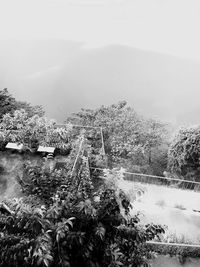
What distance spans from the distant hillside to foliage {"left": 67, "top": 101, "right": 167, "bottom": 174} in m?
15.2

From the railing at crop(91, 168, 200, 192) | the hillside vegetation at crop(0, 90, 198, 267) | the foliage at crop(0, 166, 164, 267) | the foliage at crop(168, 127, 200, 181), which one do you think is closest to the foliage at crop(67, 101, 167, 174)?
the foliage at crop(168, 127, 200, 181)

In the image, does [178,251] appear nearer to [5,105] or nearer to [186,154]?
[186,154]

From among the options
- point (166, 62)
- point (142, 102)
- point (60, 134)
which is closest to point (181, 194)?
point (60, 134)

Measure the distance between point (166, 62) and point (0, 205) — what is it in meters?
47.7

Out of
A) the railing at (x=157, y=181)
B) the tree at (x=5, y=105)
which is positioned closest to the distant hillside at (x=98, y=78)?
the tree at (x=5, y=105)

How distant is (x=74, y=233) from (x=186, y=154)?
7281 mm

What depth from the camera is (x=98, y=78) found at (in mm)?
39500

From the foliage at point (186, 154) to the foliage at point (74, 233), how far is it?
6.36 metres

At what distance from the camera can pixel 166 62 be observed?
47.6 metres

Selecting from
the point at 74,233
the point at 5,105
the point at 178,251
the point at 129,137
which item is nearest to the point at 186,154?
the point at 129,137

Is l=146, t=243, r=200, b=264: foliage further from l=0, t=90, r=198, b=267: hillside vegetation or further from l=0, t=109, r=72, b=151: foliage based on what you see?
l=0, t=109, r=72, b=151: foliage

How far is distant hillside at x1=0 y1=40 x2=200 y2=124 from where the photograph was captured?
108 ft

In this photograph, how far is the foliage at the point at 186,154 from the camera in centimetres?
931

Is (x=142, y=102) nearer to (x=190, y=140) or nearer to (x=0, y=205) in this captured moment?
(x=190, y=140)
